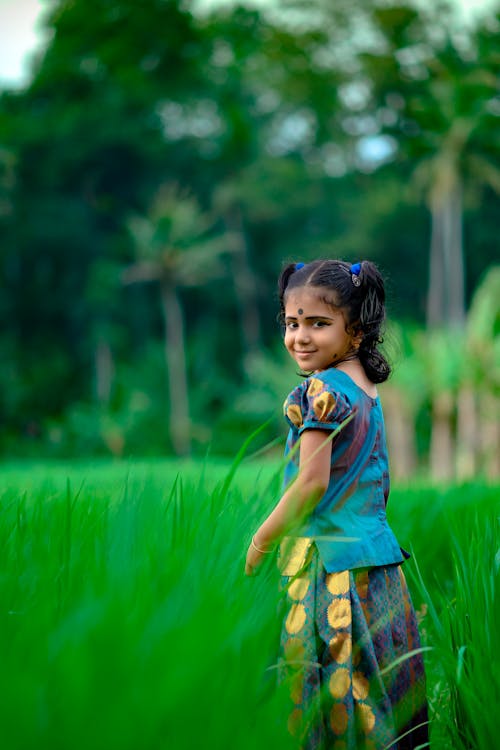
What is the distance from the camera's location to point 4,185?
90.5 feet

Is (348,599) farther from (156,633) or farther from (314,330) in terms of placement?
(156,633)

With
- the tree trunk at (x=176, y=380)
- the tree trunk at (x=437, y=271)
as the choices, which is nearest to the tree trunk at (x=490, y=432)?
the tree trunk at (x=437, y=271)

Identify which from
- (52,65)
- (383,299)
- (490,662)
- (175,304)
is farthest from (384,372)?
(52,65)

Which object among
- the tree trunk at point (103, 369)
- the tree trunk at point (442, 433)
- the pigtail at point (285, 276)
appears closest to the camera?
the pigtail at point (285, 276)

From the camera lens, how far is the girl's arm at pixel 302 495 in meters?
1.40

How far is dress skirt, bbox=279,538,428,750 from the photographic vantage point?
151cm

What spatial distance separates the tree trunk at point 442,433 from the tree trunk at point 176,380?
8372mm

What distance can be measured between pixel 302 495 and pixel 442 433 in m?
17.3

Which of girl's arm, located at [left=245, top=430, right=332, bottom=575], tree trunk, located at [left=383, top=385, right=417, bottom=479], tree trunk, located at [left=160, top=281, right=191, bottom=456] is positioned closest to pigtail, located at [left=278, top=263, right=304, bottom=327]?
girl's arm, located at [left=245, top=430, right=332, bottom=575]

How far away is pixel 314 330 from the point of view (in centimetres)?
165

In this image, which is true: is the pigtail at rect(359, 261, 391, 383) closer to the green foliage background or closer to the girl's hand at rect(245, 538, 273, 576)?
the girl's hand at rect(245, 538, 273, 576)

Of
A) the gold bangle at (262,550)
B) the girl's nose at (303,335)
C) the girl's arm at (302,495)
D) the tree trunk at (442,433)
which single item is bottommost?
the tree trunk at (442,433)

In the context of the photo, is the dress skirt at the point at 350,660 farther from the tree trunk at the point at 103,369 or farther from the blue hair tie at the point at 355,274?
the tree trunk at the point at 103,369

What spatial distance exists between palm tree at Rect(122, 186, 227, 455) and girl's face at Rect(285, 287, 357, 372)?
75.7ft
